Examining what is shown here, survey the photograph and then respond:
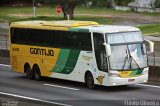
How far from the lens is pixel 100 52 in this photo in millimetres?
24922

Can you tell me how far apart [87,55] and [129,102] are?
6.05 meters

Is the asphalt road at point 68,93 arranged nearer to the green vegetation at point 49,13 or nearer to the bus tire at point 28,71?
the bus tire at point 28,71

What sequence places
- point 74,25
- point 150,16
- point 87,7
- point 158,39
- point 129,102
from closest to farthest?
point 129,102
point 74,25
point 158,39
point 150,16
point 87,7

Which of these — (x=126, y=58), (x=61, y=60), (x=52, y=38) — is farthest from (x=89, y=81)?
(x=52, y=38)

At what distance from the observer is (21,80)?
3003 centimetres

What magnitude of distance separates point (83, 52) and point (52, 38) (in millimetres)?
2963

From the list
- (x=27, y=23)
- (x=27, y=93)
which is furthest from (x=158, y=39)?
(x=27, y=93)

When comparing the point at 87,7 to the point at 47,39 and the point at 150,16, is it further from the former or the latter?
the point at 47,39

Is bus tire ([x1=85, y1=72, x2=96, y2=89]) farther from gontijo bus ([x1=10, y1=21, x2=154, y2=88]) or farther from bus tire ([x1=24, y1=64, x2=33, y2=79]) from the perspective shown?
bus tire ([x1=24, y1=64, x2=33, y2=79])

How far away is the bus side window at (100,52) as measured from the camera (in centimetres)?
2469

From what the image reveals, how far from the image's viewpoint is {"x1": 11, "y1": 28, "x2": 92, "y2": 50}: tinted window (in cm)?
2623

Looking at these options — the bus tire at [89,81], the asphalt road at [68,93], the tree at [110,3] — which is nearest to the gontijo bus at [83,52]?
the bus tire at [89,81]

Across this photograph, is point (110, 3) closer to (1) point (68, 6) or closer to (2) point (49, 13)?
(2) point (49, 13)

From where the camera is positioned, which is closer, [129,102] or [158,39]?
[129,102]
